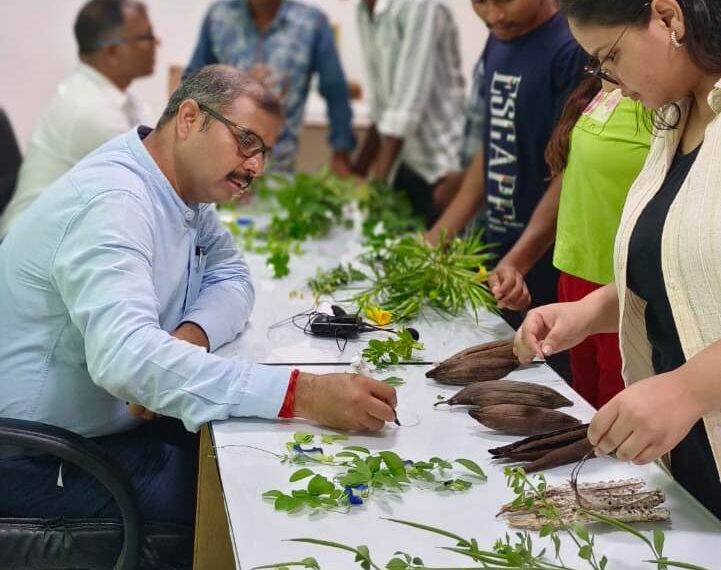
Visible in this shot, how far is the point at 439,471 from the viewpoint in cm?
162

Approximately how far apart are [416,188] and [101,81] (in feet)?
4.94

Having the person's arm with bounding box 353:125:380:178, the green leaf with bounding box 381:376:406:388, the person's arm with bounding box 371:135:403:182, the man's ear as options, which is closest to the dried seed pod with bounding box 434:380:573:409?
the green leaf with bounding box 381:376:406:388

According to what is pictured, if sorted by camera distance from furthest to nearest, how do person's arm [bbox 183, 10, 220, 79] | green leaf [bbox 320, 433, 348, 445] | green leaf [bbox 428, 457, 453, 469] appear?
1. person's arm [bbox 183, 10, 220, 79]
2. green leaf [bbox 320, 433, 348, 445]
3. green leaf [bbox 428, 457, 453, 469]

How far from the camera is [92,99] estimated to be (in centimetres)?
403

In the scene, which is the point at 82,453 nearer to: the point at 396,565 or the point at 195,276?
the point at 195,276

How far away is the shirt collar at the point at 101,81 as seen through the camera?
4.16 meters

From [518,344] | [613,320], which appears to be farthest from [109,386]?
[613,320]

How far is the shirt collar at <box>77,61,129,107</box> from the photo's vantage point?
4156 millimetres

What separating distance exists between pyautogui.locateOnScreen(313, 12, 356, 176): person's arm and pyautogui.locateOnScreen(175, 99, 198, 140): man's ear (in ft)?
8.26

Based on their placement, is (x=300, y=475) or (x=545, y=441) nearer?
(x=300, y=475)

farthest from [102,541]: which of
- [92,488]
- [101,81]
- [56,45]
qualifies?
[56,45]

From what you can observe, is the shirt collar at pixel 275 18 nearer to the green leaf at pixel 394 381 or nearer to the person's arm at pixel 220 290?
the person's arm at pixel 220 290

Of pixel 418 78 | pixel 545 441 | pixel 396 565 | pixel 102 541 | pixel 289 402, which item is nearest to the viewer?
pixel 396 565

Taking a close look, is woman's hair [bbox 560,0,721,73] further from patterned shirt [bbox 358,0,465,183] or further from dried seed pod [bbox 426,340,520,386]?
patterned shirt [bbox 358,0,465,183]
